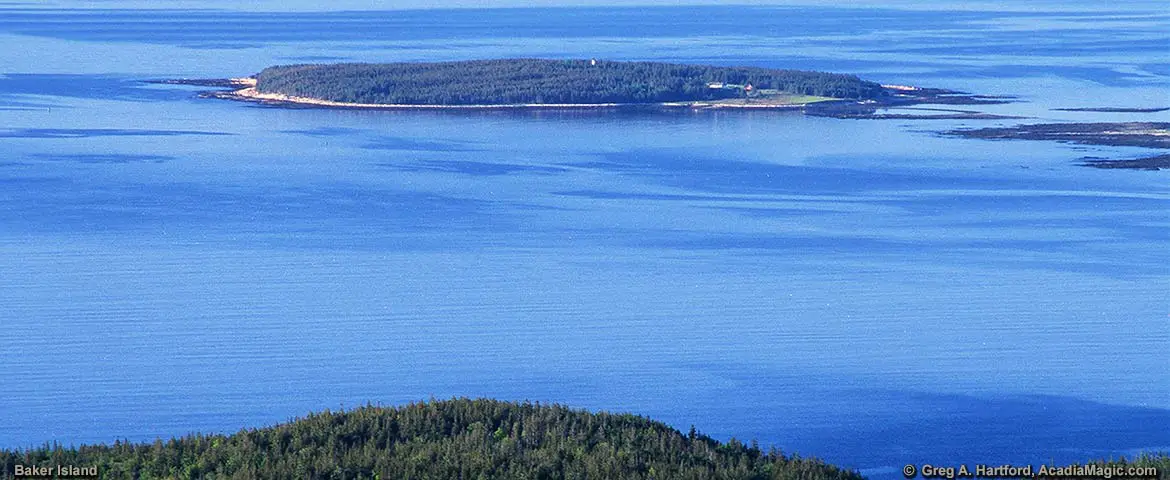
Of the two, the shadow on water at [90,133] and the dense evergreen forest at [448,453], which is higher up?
the shadow on water at [90,133]

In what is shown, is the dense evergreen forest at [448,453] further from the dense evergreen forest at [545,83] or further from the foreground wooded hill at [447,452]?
the dense evergreen forest at [545,83]

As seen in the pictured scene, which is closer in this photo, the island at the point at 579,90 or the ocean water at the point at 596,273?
the ocean water at the point at 596,273

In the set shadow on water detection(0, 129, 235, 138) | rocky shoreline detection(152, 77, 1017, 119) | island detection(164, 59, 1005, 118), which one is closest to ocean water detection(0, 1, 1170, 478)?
shadow on water detection(0, 129, 235, 138)

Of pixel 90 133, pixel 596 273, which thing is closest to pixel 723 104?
pixel 90 133

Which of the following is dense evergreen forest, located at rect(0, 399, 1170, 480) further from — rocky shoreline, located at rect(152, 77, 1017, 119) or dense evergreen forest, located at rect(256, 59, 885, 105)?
dense evergreen forest, located at rect(256, 59, 885, 105)

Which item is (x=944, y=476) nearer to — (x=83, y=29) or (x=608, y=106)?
(x=608, y=106)

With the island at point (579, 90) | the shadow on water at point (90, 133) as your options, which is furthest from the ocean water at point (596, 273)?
the island at point (579, 90)
